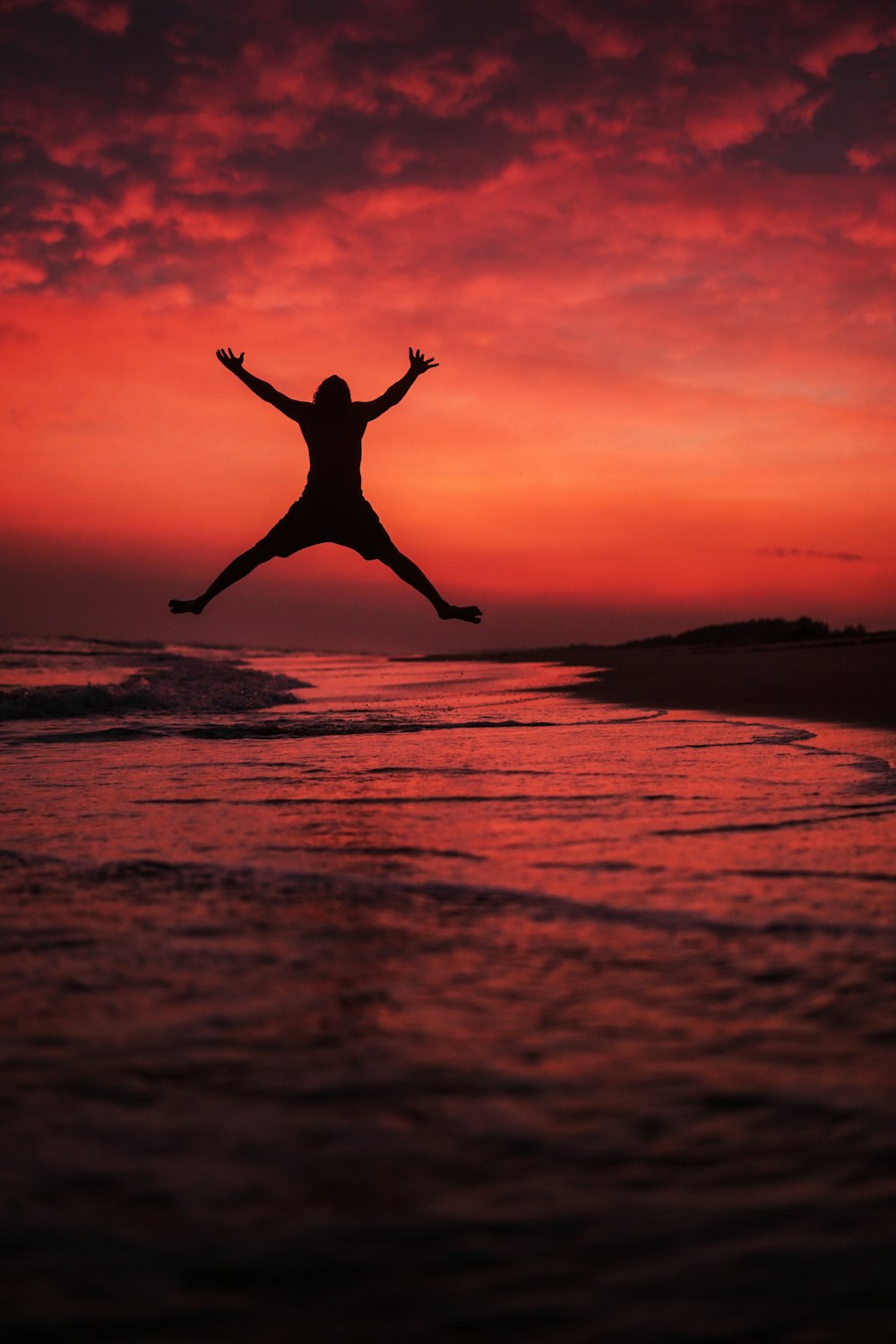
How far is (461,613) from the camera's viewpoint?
9.61 m

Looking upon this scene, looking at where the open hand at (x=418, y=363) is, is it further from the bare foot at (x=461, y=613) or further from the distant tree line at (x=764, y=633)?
the distant tree line at (x=764, y=633)

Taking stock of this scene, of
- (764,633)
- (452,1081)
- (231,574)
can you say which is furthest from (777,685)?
(764,633)

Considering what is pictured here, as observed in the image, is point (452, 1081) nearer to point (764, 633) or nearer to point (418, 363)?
point (418, 363)

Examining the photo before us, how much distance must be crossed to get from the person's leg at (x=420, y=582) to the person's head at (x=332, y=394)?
1.24 metres

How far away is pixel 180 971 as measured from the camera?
2.45m

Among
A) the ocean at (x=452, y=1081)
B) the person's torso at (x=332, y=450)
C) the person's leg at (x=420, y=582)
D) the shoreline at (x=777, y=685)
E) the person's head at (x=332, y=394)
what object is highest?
the person's head at (x=332, y=394)

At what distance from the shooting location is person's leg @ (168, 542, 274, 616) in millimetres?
8906

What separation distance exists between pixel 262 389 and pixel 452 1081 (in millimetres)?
8211

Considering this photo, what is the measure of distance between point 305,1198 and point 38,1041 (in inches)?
31.8

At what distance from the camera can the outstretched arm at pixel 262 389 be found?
9070mm

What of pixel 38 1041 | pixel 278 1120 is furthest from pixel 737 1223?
pixel 38 1041

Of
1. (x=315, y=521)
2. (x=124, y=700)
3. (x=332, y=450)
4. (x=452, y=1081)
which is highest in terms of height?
(x=332, y=450)

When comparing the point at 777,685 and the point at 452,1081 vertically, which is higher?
the point at 777,685

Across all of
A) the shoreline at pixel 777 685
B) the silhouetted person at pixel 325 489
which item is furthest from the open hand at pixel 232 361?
the shoreline at pixel 777 685
